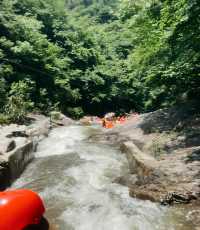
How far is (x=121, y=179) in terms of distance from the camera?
948 cm

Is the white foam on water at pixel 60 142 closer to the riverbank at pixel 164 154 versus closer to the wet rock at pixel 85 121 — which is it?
the riverbank at pixel 164 154

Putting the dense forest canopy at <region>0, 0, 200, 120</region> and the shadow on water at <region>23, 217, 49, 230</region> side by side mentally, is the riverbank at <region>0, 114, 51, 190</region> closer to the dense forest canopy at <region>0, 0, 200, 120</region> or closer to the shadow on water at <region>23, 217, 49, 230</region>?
the shadow on water at <region>23, 217, 49, 230</region>

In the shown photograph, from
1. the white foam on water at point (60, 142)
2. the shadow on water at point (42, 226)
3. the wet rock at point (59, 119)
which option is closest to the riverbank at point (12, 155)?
the white foam on water at point (60, 142)

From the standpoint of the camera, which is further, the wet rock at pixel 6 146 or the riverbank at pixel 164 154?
the wet rock at pixel 6 146

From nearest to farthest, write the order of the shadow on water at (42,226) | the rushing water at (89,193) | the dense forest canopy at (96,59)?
the shadow on water at (42,226), the rushing water at (89,193), the dense forest canopy at (96,59)

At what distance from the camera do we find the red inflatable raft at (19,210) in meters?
5.54

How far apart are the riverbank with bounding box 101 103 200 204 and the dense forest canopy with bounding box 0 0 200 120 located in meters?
2.22

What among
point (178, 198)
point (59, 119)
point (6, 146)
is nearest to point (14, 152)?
point (6, 146)

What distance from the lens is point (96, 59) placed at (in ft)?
118

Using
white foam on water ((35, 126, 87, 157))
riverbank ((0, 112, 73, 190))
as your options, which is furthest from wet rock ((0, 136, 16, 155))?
white foam on water ((35, 126, 87, 157))

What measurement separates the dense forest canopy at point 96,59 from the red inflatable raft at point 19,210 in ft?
19.6

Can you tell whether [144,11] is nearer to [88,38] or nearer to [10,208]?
[10,208]

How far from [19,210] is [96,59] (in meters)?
31.3

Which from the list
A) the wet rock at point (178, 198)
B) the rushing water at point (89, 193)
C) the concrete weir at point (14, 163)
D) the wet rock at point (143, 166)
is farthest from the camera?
the concrete weir at point (14, 163)
